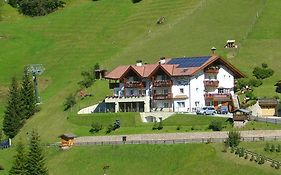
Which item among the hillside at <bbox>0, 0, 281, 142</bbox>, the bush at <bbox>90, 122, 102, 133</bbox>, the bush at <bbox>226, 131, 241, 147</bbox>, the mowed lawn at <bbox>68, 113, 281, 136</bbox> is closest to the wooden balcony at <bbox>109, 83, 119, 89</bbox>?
the hillside at <bbox>0, 0, 281, 142</bbox>

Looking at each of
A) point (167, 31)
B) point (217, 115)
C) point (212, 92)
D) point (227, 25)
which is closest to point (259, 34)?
point (227, 25)

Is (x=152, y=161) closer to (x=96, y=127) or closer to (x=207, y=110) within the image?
(x=207, y=110)

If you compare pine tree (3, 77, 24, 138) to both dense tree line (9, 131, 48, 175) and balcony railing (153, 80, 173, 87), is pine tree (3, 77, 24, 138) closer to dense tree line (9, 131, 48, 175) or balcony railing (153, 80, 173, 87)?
balcony railing (153, 80, 173, 87)

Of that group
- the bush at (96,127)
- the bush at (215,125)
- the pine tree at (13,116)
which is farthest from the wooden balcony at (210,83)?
the pine tree at (13,116)

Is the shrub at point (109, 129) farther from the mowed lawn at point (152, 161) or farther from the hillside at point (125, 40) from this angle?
the mowed lawn at point (152, 161)

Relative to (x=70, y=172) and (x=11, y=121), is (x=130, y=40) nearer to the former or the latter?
(x=11, y=121)

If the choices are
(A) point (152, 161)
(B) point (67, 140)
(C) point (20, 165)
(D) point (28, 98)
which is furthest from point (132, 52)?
(C) point (20, 165)

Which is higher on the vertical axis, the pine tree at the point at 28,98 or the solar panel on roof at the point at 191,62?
the solar panel on roof at the point at 191,62
